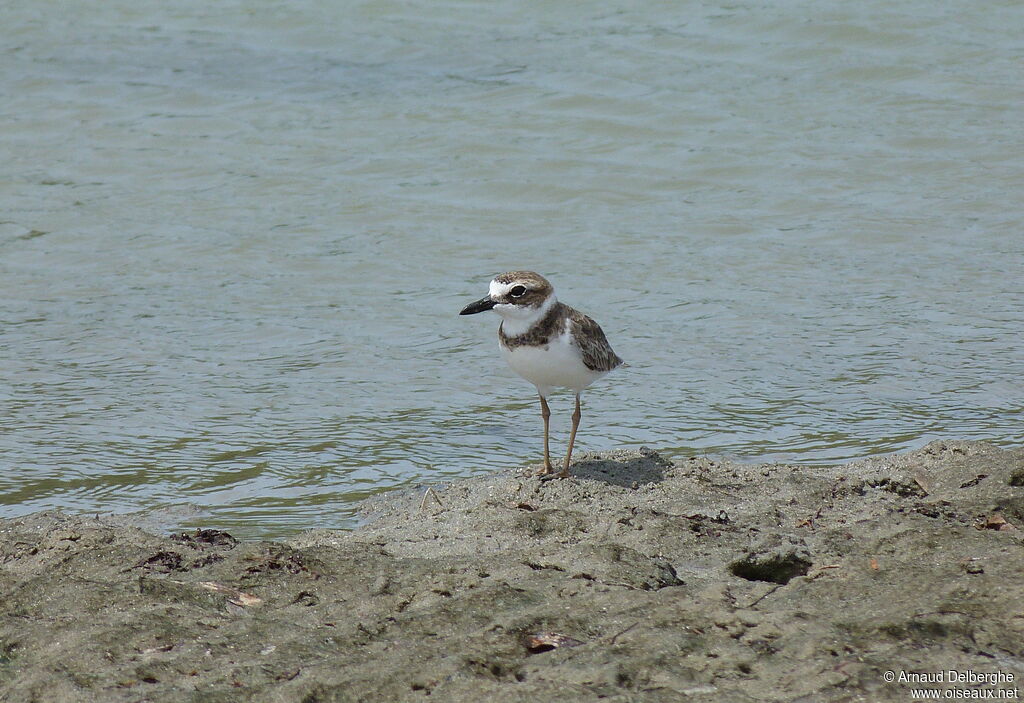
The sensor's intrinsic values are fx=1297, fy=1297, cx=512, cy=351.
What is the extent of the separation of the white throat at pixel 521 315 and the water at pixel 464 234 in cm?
99

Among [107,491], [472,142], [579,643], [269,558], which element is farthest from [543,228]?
[579,643]

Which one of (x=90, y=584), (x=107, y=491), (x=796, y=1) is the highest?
(x=796, y=1)

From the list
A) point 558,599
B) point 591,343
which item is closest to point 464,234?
point 591,343

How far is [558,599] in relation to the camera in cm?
441

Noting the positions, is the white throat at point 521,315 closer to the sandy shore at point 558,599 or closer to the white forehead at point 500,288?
the white forehead at point 500,288

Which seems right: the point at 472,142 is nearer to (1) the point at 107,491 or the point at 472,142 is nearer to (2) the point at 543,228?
(2) the point at 543,228

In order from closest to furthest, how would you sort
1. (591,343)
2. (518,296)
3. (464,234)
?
(518,296) < (591,343) < (464,234)

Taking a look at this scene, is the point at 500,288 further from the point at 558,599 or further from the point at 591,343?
the point at 558,599

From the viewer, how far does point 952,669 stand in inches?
146

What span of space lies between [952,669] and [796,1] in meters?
13.5

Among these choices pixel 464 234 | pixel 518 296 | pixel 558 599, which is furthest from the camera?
pixel 464 234

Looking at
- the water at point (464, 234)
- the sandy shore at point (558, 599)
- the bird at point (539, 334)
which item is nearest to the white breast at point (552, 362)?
the bird at point (539, 334)

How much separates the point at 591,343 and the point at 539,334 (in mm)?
327

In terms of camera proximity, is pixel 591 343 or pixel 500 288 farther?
pixel 591 343
